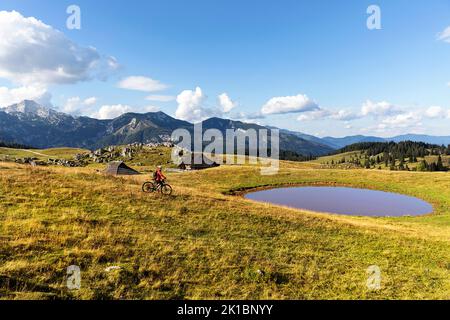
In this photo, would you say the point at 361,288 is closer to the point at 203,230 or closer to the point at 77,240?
the point at 203,230

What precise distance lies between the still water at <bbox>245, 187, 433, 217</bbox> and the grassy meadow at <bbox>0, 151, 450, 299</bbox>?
898 inches

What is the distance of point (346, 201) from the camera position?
197ft

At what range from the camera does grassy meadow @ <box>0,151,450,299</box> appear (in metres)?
13.2

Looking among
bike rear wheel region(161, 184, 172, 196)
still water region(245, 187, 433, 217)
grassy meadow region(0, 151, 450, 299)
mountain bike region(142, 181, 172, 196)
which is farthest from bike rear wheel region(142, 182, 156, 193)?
still water region(245, 187, 433, 217)

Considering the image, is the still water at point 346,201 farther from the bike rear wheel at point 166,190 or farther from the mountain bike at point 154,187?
the mountain bike at point 154,187

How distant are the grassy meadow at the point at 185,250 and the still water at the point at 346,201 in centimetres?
2282

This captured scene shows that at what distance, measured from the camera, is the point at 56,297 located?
36.7 feet

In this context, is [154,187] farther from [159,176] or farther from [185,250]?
[185,250]

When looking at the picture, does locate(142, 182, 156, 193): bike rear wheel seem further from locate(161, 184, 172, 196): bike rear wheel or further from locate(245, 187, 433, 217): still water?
locate(245, 187, 433, 217): still water

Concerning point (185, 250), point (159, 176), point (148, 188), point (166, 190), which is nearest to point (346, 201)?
point (166, 190)

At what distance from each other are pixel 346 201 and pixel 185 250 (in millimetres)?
50759

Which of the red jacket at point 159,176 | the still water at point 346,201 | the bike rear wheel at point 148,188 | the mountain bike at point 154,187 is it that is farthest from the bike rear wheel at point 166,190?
the still water at point 346,201

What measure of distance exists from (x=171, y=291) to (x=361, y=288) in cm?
1012
